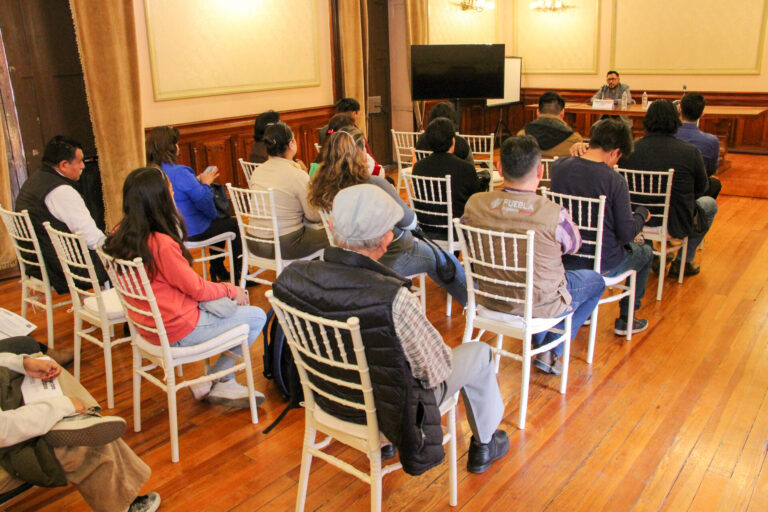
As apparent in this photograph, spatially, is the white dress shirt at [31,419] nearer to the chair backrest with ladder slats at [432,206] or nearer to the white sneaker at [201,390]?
the white sneaker at [201,390]

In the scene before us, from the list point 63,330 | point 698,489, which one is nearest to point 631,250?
point 698,489

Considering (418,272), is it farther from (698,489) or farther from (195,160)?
(195,160)

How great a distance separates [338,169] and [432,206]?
0.86m

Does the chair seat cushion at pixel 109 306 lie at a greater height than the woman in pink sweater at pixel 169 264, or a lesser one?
lesser

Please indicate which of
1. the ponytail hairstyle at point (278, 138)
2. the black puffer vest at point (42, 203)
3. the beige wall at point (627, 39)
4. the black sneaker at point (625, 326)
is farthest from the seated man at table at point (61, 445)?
the beige wall at point (627, 39)

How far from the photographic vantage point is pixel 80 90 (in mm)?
5297

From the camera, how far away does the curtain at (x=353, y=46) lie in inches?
278

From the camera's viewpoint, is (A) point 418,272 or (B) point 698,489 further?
(A) point 418,272

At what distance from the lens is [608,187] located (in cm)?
303

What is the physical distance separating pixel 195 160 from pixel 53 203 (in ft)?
9.37

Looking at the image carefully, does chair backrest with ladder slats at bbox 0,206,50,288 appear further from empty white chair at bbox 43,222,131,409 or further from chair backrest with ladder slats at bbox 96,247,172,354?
chair backrest with ladder slats at bbox 96,247,172,354

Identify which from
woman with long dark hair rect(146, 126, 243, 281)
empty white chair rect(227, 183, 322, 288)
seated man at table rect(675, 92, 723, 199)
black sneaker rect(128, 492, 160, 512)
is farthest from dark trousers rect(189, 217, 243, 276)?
seated man at table rect(675, 92, 723, 199)

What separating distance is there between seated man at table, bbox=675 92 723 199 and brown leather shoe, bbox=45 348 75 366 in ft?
13.2

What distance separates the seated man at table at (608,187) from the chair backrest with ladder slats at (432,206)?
70 cm
